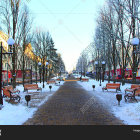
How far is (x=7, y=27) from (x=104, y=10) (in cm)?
1225

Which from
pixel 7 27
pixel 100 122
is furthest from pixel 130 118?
pixel 7 27

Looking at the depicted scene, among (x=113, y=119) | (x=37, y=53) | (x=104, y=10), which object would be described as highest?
(x=104, y=10)

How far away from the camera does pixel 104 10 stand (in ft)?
68.6

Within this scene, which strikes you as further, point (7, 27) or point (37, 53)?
point (37, 53)

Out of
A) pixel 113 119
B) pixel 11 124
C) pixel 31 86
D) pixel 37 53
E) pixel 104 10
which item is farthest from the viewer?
pixel 37 53

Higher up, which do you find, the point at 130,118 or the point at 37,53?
the point at 37,53
